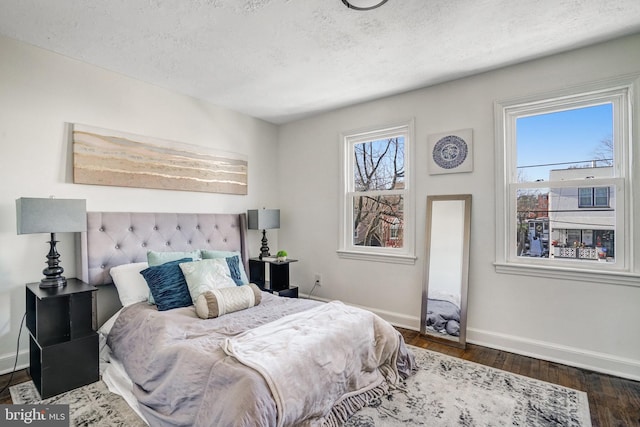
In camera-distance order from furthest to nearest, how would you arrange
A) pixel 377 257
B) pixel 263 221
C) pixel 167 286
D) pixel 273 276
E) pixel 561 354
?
pixel 263 221
pixel 273 276
pixel 377 257
pixel 561 354
pixel 167 286

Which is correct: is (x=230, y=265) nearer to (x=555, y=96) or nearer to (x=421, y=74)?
(x=421, y=74)

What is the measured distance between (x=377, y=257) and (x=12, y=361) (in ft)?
10.6

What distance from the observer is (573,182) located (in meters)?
2.62

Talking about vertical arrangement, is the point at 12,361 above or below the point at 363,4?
below

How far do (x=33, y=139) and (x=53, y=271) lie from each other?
1041 millimetres

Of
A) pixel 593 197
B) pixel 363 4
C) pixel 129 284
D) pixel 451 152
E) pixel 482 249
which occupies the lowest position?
pixel 129 284

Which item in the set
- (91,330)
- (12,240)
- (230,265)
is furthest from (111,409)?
(12,240)

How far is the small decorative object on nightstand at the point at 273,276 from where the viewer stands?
3718 mm

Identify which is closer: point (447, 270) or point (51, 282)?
point (51, 282)

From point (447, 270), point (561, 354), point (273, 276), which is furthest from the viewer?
point (273, 276)

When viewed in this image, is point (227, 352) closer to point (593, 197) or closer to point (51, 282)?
point (51, 282)

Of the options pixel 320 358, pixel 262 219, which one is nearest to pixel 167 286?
pixel 320 358

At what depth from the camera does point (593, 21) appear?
2158 mm

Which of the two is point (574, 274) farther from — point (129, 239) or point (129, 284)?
point (129, 239)
